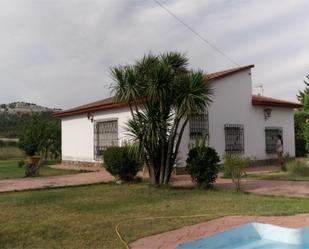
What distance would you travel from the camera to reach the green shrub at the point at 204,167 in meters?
13.4

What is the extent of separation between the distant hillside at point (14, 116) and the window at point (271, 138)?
26701 mm

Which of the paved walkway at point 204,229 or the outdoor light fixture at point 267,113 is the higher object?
the outdoor light fixture at point 267,113

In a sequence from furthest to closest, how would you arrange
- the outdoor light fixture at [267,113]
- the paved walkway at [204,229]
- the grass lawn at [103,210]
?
the outdoor light fixture at [267,113], the grass lawn at [103,210], the paved walkway at [204,229]

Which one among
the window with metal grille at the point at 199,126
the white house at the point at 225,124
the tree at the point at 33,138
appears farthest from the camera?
the tree at the point at 33,138

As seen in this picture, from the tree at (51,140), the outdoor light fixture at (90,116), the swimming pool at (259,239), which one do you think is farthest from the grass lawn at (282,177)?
the tree at (51,140)

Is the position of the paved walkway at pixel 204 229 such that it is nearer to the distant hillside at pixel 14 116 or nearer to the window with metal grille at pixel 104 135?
the window with metal grille at pixel 104 135

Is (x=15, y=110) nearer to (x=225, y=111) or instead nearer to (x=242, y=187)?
(x=225, y=111)

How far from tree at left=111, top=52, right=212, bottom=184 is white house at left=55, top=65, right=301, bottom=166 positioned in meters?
4.71

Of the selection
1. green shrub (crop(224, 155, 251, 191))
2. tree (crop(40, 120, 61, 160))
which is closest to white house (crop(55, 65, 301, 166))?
tree (crop(40, 120, 61, 160))

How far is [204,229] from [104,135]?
49.2ft

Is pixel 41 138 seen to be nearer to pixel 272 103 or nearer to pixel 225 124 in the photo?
pixel 225 124

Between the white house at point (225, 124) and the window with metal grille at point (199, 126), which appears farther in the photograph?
the white house at point (225, 124)

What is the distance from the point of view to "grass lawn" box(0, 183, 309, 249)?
24.8 feet

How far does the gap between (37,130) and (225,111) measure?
12.7 metres
